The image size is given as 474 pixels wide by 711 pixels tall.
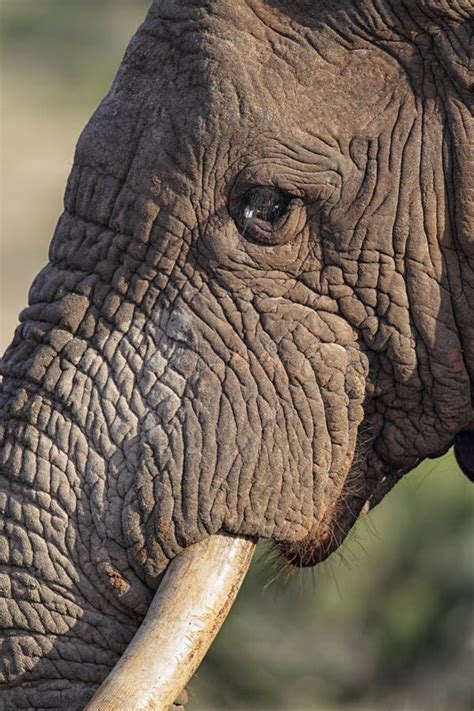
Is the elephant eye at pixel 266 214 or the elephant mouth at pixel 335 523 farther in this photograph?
the elephant mouth at pixel 335 523

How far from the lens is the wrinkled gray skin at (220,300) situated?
382 centimetres

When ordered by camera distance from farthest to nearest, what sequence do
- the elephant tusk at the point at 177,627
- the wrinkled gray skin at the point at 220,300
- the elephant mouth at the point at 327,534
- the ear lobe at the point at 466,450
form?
the ear lobe at the point at 466,450 → the elephant mouth at the point at 327,534 → the wrinkled gray skin at the point at 220,300 → the elephant tusk at the point at 177,627

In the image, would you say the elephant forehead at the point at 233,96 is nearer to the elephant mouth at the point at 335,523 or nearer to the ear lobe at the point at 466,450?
the elephant mouth at the point at 335,523

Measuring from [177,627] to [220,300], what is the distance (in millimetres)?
775

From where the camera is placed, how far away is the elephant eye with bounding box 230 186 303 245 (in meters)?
3.90

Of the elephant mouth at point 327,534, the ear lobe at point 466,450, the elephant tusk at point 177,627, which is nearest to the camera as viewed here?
the elephant tusk at point 177,627

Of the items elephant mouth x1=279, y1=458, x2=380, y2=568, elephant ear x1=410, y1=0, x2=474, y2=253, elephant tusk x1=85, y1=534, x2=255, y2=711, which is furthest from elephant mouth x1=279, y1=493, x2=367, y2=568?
elephant ear x1=410, y1=0, x2=474, y2=253

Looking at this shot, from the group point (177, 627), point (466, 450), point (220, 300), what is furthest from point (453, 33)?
point (177, 627)

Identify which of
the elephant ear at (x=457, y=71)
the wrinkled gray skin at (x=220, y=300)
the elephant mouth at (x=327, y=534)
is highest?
the elephant ear at (x=457, y=71)

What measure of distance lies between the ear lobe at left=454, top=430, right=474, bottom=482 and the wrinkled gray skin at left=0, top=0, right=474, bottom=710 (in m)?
0.46

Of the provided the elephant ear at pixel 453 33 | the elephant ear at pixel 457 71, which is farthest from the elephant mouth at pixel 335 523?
the elephant ear at pixel 453 33

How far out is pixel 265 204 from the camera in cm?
391

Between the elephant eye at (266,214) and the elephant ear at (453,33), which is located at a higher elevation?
the elephant ear at (453,33)

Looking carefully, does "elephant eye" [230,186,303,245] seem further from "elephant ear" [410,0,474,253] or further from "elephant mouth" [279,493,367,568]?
"elephant mouth" [279,493,367,568]
